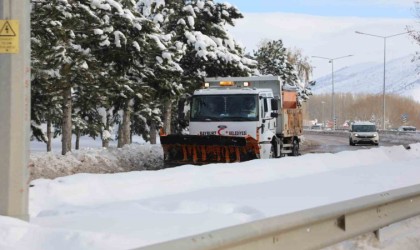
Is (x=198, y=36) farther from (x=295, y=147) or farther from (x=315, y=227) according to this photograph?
(x=315, y=227)

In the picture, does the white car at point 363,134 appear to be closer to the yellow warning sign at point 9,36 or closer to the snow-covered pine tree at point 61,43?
the snow-covered pine tree at point 61,43

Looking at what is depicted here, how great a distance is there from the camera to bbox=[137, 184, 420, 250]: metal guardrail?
3.96 metres

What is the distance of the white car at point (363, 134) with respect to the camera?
4294 cm

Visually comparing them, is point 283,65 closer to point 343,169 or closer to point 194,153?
point 194,153

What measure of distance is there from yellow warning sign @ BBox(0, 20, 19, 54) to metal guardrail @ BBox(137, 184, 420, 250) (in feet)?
8.05

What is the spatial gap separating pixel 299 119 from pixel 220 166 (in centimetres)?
1353

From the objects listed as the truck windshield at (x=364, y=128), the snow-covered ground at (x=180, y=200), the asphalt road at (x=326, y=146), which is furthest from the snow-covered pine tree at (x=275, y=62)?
the snow-covered ground at (x=180, y=200)

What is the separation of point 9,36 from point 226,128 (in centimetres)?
1208

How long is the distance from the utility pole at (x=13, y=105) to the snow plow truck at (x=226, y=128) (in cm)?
1120

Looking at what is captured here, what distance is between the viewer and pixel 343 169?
12430 mm

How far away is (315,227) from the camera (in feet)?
16.5

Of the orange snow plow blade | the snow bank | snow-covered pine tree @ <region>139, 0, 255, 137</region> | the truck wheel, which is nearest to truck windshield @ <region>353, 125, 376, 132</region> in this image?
snow-covered pine tree @ <region>139, 0, 255, 137</region>

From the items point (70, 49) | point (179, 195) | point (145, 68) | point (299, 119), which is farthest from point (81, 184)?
point (299, 119)

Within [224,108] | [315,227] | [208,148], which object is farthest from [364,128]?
[315,227]
